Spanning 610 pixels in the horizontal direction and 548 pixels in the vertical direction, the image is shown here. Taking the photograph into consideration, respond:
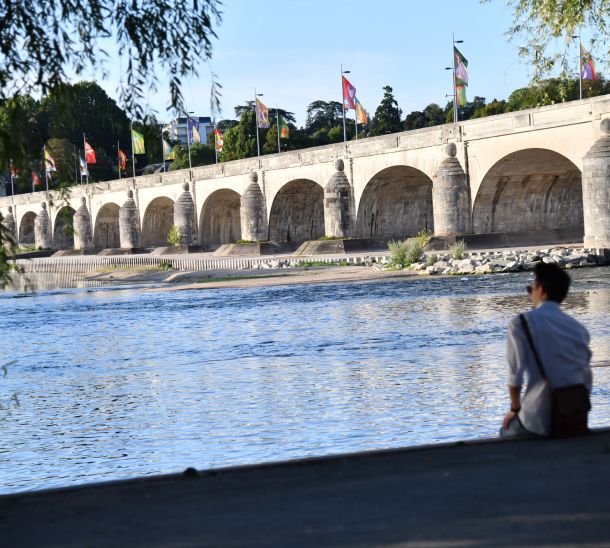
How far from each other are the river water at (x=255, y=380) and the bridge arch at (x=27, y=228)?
58.5 m

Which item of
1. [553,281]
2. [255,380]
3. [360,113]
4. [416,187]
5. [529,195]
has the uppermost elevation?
[360,113]

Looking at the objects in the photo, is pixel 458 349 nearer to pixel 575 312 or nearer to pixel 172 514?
pixel 575 312

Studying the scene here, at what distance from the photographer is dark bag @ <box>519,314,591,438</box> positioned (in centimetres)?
604

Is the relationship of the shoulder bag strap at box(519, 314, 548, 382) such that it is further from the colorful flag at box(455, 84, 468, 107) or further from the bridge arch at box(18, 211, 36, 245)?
the bridge arch at box(18, 211, 36, 245)

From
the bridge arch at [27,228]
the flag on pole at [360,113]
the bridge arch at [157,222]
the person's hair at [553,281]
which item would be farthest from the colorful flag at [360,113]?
the bridge arch at [27,228]

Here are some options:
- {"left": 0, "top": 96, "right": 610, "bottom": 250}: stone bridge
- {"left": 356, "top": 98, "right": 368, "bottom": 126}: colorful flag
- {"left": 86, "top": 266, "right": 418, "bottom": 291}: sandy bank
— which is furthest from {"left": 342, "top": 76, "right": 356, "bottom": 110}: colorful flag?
{"left": 86, "top": 266, "right": 418, "bottom": 291}: sandy bank

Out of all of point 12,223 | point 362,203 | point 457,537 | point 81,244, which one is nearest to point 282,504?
point 457,537

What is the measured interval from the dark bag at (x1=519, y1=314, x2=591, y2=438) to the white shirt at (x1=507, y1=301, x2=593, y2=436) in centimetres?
2

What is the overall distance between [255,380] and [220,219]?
154 ft

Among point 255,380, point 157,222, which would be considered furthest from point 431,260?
point 157,222

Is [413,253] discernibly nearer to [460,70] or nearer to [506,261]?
[506,261]

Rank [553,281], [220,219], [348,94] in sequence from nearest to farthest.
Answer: [553,281] → [348,94] → [220,219]

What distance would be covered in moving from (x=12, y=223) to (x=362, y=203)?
4361 centimetres

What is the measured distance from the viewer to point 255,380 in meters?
13.6
